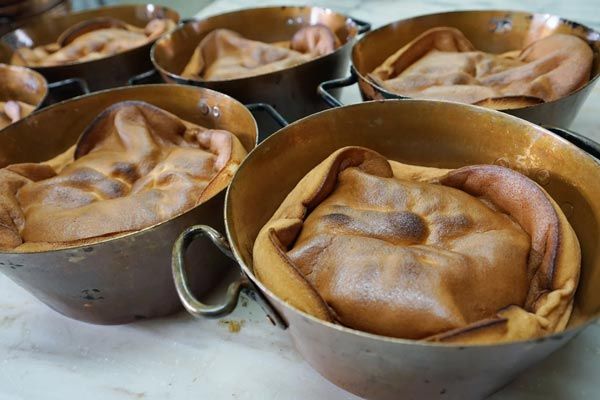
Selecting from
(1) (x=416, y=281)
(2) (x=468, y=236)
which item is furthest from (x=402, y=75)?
(1) (x=416, y=281)

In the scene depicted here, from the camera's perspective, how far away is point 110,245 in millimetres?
854

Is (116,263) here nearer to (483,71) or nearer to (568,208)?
(568,208)

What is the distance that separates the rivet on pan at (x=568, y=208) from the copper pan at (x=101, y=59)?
1330 mm

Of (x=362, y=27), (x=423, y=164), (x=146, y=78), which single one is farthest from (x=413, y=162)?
(x=146, y=78)

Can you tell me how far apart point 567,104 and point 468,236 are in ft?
1.54

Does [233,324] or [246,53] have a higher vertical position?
[246,53]

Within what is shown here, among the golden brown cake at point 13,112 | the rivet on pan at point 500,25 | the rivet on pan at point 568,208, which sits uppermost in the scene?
the rivet on pan at point 500,25

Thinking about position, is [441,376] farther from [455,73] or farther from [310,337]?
[455,73]

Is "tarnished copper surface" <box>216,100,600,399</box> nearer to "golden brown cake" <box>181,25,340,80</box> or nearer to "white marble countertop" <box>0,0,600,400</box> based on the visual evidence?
A: "white marble countertop" <box>0,0,600,400</box>

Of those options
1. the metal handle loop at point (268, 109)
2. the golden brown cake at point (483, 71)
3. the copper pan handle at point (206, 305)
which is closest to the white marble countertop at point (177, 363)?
the copper pan handle at point (206, 305)

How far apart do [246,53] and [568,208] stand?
1103 millimetres

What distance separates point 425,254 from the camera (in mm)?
774

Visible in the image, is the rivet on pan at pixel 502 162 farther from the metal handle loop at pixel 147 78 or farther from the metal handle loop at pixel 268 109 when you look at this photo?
the metal handle loop at pixel 147 78

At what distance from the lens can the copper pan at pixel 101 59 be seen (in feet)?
5.22
